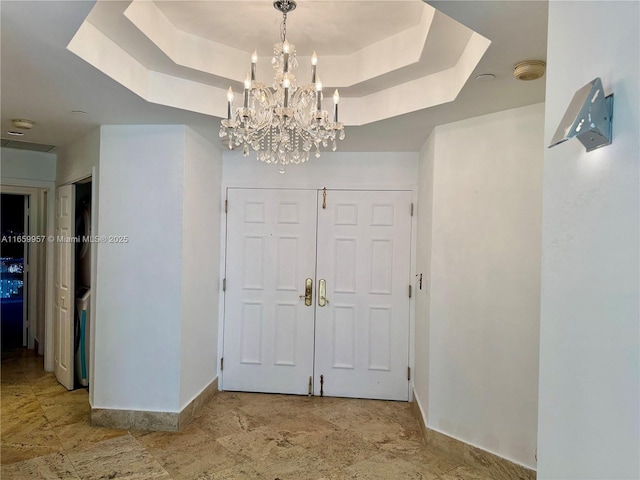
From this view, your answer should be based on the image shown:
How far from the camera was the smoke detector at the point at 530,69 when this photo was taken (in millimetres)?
1854

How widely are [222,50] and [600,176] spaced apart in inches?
90.6

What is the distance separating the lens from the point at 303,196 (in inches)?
152

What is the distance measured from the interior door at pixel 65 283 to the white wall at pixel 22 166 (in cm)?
37

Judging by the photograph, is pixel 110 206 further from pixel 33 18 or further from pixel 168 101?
pixel 33 18

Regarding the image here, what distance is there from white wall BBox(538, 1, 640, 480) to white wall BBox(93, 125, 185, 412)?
260 centimetres

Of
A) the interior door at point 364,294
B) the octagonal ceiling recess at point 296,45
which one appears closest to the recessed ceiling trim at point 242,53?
the octagonal ceiling recess at point 296,45

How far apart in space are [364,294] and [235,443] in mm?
1665

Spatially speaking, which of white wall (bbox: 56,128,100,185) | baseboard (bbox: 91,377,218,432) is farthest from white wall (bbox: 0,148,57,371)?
baseboard (bbox: 91,377,218,432)

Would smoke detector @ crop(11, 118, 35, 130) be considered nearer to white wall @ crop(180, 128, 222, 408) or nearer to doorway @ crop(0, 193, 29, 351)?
white wall @ crop(180, 128, 222, 408)

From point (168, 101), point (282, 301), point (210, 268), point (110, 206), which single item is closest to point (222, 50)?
point (168, 101)

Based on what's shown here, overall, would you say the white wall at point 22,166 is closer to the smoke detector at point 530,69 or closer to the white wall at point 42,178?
the white wall at point 42,178

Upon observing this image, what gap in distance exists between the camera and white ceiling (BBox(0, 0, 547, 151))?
61.6 inches

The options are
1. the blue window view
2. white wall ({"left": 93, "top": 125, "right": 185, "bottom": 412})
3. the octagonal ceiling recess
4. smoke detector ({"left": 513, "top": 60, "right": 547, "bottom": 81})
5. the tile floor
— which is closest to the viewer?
smoke detector ({"left": 513, "top": 60, "right": 547, "bottom": 81})

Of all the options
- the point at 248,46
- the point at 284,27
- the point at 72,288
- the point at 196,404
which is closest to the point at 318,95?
the point at 284,27
